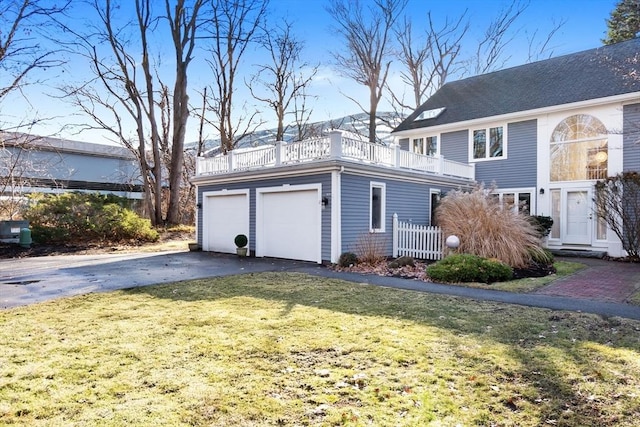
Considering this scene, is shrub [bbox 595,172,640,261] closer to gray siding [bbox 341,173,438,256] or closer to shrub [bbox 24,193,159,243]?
gray siding [bbox 341,173,438,256]

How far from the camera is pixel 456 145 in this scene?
16828 millimetres

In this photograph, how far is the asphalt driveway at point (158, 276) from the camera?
21.2ft

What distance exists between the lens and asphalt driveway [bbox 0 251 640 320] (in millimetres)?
6453

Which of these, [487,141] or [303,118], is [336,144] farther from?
[303,118]

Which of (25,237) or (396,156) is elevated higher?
(396,156)

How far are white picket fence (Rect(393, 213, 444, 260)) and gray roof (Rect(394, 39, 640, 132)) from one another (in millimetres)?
6597

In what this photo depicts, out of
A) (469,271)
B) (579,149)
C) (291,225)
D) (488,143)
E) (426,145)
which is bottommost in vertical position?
(469,271)

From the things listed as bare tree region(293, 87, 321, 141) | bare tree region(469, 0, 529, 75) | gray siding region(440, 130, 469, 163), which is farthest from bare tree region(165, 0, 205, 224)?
bare tree region(469, 0, 529, 75)

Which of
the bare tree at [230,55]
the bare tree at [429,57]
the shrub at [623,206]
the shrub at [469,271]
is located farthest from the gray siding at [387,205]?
the bare tree at [429,57]

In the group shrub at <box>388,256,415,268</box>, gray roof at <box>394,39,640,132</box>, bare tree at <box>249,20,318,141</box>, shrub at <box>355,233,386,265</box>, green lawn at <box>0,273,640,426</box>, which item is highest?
bare tree at <box>249,20,318,141</box>

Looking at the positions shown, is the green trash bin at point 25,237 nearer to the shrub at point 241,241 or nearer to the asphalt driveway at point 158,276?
the asphalt driveway at point 158,276

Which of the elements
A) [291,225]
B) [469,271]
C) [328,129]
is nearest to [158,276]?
[291,225]

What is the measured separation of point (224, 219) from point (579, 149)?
41.3ft

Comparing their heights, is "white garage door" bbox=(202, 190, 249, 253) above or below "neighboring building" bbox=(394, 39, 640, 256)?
below
